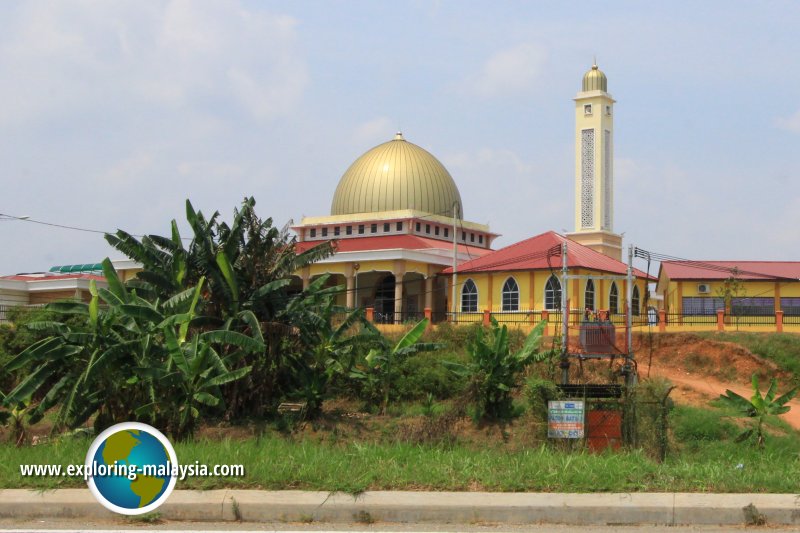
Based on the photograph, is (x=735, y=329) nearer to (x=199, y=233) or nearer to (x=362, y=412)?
(x=362, y=412)

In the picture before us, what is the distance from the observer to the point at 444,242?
4694 centimetres

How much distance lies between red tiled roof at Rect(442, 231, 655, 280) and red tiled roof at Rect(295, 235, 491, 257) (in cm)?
342

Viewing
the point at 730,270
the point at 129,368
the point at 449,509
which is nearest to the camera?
the point at 449,509

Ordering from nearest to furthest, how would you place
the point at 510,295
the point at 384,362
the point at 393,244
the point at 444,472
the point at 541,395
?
the point at 444,472
the point at 541,395
the point at 384,362
the point at 510,295
the point at 393,244

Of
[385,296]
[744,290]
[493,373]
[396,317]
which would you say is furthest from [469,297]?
[493,373]

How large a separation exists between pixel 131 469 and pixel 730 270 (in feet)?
102

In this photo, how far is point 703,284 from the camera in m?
37.4

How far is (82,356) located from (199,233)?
3.84 meters

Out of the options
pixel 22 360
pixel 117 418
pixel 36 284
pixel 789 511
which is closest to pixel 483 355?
pixel 117 418

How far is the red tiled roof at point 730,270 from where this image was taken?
37.1 meters

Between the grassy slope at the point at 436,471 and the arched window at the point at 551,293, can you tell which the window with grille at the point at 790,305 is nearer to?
the arched window at the point at 551,293

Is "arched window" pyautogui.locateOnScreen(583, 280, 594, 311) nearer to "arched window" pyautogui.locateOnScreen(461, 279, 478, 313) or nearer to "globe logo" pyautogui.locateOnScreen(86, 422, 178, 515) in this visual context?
"arched window" pyautogui.locateOnScreen(461, 279, 478, 313)

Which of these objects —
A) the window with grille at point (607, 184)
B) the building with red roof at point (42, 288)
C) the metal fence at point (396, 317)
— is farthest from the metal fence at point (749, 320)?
the building with red roof at point (42, 288)

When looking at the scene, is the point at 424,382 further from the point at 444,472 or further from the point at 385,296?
the point at 385,296
